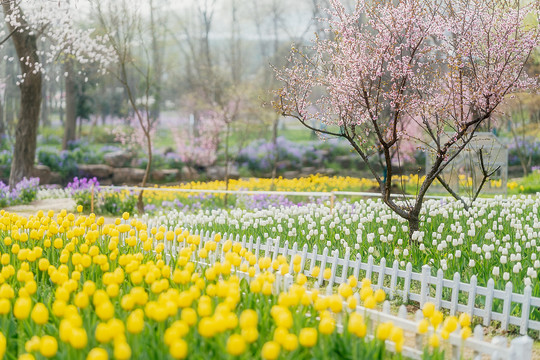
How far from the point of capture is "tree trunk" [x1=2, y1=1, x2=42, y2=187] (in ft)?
49.7

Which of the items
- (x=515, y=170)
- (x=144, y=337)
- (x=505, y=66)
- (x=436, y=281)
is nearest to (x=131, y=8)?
(x=505, y=66)

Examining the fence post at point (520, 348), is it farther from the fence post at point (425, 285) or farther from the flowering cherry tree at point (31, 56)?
the flowering cherry tree at point (31, 56)

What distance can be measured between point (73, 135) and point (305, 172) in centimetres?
1133

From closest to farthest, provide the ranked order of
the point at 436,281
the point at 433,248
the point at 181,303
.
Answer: the point at 181,303 → the point at 436,281 → the point at 433,248

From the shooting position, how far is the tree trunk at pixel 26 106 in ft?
49.7

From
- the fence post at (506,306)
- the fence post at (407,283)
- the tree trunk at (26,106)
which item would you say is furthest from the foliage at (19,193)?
the fence post at (506,306)

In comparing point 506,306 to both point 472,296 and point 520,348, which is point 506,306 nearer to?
point 472,296

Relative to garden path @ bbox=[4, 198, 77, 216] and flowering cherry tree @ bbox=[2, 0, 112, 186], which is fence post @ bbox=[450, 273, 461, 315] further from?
flowering cherry tree @ bbox=[2, 0, 112, 186]

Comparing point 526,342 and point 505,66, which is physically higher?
point 505,66

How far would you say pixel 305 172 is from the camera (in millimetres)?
26297

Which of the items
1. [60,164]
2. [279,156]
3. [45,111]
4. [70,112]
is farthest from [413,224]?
[45,111]

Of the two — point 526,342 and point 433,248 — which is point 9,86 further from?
point 526,342

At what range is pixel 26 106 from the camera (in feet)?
51.0

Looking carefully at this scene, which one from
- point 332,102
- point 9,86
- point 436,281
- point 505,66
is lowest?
point 436,281
